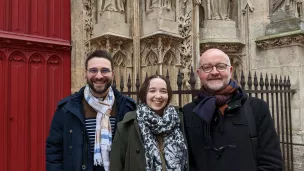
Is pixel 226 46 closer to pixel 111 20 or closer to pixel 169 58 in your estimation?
pixel 169 58

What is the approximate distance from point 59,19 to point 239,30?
372cm

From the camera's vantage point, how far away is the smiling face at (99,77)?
6.19 feet

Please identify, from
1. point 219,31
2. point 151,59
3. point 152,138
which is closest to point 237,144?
point 152,138

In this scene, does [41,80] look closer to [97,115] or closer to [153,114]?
[97,115]

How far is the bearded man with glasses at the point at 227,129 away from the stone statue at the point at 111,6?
10.8 feet

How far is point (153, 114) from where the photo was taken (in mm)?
1795

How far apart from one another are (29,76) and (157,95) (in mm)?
3226

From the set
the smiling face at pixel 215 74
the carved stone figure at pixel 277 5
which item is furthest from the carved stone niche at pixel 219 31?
the smiling face at pixel 215 74

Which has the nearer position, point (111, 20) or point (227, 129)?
point (227, 129)

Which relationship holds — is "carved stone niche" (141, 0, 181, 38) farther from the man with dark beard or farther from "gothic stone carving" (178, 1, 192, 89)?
the man with dark beard

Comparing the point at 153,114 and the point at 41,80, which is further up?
the point at 41,80

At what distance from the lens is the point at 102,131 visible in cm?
188

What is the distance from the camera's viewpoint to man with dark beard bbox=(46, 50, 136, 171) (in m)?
1.88

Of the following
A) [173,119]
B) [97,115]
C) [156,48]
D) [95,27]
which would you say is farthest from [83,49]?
[173,119]
